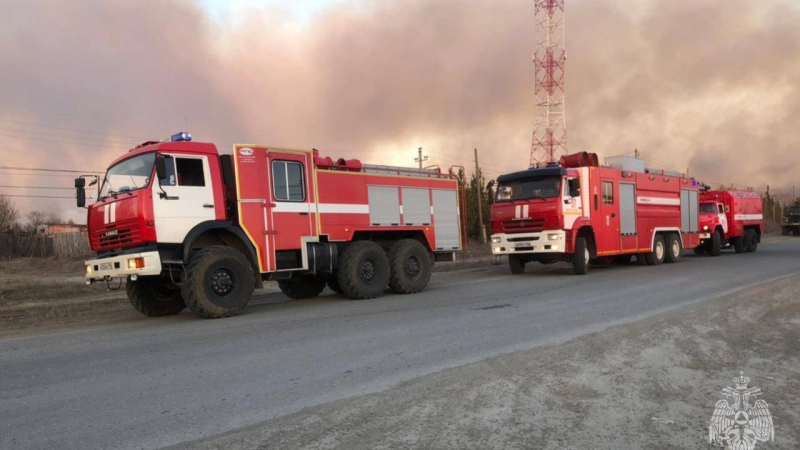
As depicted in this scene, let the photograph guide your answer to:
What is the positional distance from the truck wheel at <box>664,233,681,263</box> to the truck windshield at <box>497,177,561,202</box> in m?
7.25

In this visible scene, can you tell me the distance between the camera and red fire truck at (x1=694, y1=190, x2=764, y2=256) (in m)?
24.0

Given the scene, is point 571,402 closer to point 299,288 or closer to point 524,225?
point 299,288

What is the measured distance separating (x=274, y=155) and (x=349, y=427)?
709 cm

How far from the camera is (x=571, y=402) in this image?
445cm

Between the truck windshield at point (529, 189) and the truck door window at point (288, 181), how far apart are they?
7.36 meters

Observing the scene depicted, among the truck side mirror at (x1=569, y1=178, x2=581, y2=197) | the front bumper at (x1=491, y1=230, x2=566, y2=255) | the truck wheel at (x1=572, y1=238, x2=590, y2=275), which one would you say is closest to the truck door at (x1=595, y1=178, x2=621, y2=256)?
the truck wheel at (x1=572, y1=238, x2=590, y2=275)

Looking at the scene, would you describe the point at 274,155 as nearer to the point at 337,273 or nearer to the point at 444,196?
the point at 337,273

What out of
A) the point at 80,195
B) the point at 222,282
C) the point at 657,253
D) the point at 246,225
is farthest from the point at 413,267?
the point at 657,253

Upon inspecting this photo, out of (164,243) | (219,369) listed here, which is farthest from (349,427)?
(164,243)

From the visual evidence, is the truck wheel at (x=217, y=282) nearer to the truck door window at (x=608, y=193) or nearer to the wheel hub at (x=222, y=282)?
the wheel hub at (x=222, y=282)

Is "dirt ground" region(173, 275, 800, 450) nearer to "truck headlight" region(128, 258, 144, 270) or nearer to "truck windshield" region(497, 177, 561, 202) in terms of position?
"truck headlight" region(128, 258, 144, 270)

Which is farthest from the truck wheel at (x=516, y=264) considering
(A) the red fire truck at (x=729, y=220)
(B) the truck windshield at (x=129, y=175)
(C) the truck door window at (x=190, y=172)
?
(A) the red fire truck at (x=729, y=220)

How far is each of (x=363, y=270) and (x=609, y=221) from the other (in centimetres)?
904

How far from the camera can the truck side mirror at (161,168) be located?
28.3ft
